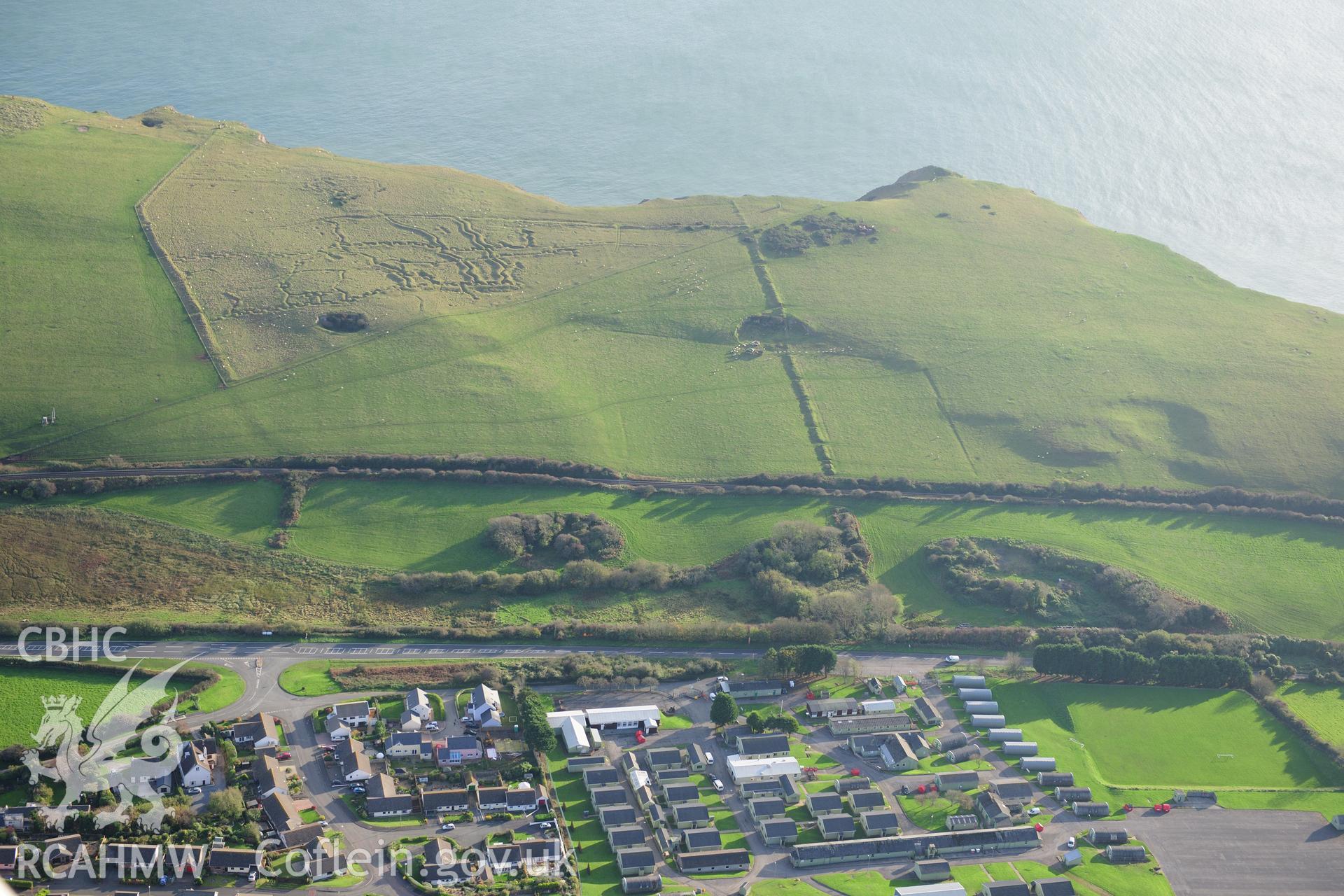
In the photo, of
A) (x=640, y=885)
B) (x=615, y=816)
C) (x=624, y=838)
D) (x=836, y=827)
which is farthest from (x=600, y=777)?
(x=836, y=827)

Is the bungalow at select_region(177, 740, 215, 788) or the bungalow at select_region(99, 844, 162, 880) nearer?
the bungalow at select_region(99, 844, 162, 880)

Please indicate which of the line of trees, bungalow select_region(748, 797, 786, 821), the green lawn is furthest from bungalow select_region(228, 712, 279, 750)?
the green lawn

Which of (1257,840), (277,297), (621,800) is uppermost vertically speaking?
(277,297)

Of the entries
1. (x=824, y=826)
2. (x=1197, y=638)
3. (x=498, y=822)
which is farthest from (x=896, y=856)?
(x=1197, y=638)

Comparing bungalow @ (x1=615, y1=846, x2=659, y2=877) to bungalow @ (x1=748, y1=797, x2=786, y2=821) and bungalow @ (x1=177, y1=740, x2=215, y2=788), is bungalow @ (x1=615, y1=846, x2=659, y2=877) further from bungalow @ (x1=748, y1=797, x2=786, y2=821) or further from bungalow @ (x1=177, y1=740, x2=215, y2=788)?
bungalow @ (x1=177, y1=740, x2=215, y2=788)

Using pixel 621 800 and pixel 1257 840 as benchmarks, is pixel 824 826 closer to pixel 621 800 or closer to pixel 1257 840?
pixel 621 800
